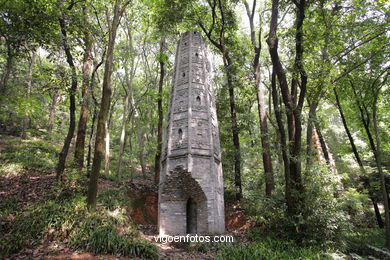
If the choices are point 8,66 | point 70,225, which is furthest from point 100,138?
point 8,66

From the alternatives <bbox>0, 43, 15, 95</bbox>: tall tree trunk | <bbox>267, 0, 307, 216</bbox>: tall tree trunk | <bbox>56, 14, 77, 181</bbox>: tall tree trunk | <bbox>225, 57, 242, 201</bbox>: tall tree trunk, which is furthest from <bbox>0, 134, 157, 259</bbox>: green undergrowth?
<bbox>225, 57, 242, 201</bbox>: tall tree trunk

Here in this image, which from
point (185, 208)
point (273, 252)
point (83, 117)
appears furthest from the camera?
point (83, 117)

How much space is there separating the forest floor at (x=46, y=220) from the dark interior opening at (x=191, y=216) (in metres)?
1.42

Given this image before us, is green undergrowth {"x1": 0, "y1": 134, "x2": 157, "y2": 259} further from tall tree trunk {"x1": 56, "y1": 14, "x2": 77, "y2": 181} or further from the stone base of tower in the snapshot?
the stone base of tower

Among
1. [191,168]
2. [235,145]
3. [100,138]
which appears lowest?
[191,168]

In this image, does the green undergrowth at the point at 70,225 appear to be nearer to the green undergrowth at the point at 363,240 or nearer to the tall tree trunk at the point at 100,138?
the tall tree trunk at the point at 100,138

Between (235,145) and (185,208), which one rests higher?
(235,145)

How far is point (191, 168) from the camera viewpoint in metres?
9.25

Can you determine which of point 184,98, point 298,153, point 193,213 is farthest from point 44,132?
point 298,153

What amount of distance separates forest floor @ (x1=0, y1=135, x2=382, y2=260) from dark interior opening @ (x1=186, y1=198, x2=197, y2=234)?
1416 mm

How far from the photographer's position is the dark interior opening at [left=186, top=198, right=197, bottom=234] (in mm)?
9662

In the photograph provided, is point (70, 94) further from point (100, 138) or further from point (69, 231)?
point (69, 231)

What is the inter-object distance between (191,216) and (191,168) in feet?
7.93

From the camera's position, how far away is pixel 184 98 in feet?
36.1
